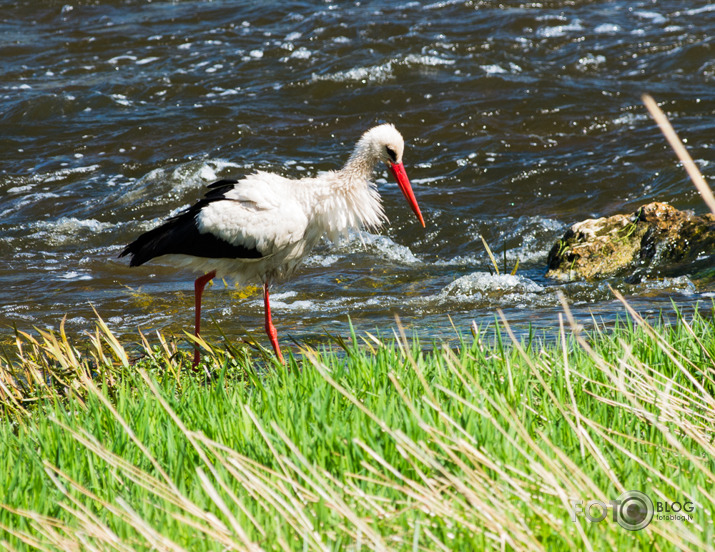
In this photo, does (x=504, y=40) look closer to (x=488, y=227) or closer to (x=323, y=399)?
(x=488, y=227)

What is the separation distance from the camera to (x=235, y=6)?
15.6 meters

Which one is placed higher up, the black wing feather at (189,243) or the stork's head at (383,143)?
the stork's head at (383,143)

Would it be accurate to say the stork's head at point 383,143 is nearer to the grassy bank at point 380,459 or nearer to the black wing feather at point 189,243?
the black wing feather at point 189,243

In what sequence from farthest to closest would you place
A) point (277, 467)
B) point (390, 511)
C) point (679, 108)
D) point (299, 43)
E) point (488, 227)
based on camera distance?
1. point (299, 43)
2. point (679, 108)
3. point (488, 227)
4. point (277, 467)
5. point (390, 511)

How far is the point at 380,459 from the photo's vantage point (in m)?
1.82

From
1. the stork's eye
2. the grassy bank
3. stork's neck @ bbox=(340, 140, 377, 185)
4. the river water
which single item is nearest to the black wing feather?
stork's neck @ bbox=(340, 140, 377, 185)

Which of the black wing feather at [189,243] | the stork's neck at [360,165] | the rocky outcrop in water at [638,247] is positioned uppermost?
the stork's neck at [360,165]

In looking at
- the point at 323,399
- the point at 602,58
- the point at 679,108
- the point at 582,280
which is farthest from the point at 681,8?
the point at 323,399

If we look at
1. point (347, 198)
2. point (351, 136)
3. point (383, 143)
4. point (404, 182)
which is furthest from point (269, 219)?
point (351, 136)

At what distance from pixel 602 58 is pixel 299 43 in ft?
15.4

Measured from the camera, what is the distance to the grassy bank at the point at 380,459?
1.96 m

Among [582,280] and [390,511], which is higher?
[390,511]

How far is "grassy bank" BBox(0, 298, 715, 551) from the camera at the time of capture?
1.96 metres

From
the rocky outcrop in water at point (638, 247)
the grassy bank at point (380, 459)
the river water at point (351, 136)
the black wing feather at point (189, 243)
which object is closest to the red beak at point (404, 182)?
the river water at point (351, 136)
